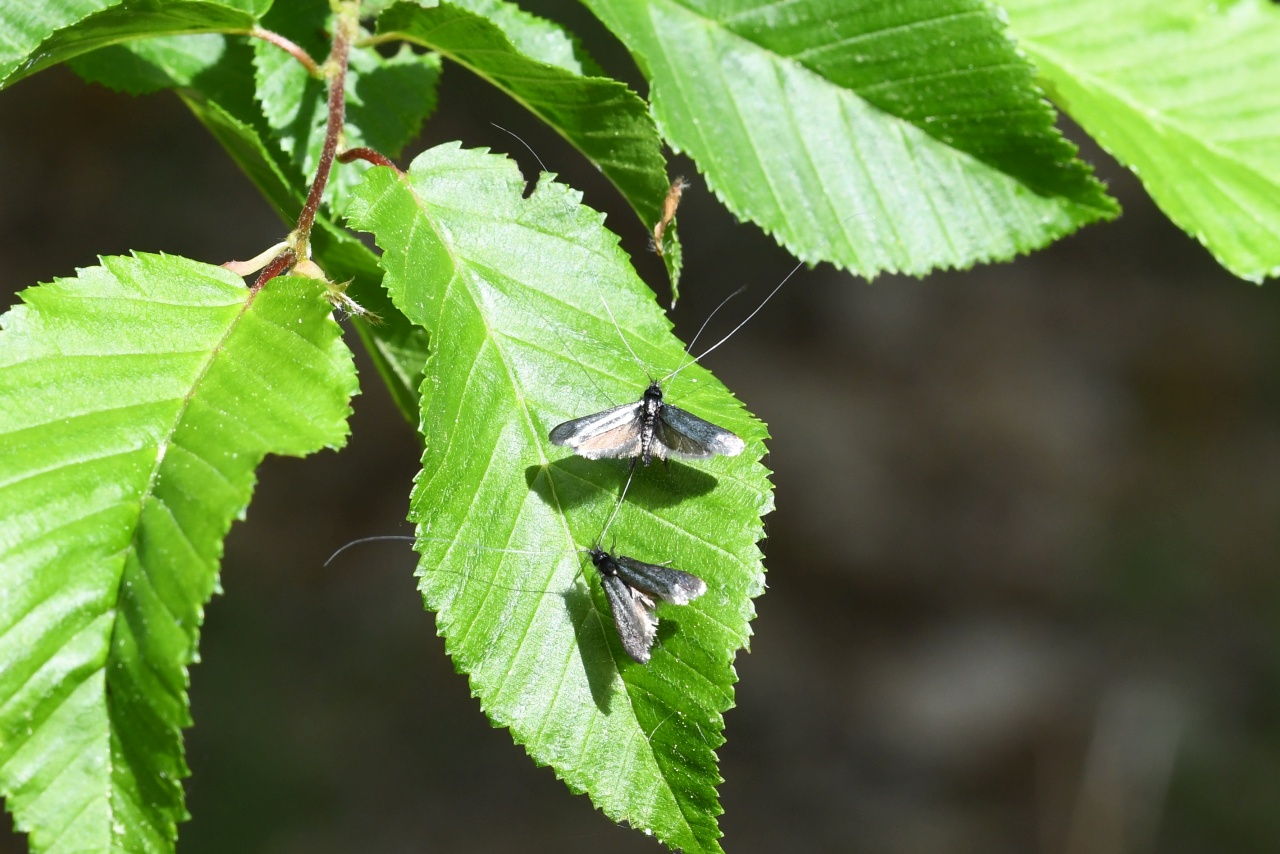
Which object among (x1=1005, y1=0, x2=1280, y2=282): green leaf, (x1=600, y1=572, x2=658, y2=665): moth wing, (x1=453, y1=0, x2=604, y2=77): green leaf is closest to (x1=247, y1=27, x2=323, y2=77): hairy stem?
(x1=453, y1=0, x2=604, y2=77): green leaf

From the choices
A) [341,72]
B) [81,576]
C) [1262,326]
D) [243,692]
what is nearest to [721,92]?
[341,72]

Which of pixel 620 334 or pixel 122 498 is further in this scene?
pixel 620 334

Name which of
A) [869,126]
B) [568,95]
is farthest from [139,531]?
[869,126]

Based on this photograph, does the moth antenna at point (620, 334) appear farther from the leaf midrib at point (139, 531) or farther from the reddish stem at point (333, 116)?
the leaf midrib at point (139, 531)

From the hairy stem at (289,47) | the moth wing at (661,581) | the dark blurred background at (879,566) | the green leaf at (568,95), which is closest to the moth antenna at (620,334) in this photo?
the green leaf at (568,95)

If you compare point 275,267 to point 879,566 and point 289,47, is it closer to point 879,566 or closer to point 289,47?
point 289,47
